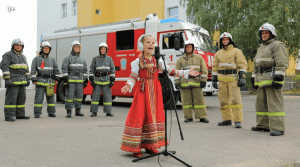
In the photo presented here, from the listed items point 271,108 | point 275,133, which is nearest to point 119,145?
point 275,133

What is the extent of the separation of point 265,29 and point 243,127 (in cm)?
221

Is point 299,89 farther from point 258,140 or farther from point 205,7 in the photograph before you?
point 258,140

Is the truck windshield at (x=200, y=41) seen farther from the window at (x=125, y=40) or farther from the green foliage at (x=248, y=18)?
the green foliage at (x=248, y=18)

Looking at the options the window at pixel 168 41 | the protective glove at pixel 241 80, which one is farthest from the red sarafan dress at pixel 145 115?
the window at pixel 168 41

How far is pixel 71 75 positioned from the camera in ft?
29.5

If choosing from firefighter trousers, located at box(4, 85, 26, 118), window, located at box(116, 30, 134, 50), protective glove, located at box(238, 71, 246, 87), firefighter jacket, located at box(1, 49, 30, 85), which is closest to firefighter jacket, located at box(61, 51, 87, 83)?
firefighter jacket, located at box(1, 49, 30, 85)

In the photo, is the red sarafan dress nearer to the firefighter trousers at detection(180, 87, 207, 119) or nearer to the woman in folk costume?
the woman in folk costume

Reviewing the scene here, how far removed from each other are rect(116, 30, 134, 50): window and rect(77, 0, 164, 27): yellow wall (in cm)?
1772

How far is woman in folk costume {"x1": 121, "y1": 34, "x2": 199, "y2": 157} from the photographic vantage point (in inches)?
161

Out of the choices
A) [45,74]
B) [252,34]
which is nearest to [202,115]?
[45,74]

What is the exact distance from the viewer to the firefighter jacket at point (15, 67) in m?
7.79

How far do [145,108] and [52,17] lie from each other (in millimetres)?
33151

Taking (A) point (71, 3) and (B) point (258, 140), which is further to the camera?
(A) point (71, 3)

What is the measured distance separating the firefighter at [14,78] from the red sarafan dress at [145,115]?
4.84 metres
